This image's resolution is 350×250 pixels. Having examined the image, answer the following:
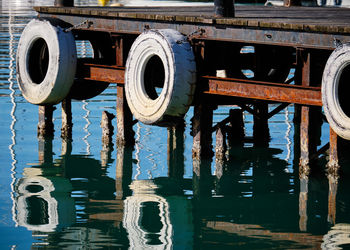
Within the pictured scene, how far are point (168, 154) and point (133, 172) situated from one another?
4.43 ft

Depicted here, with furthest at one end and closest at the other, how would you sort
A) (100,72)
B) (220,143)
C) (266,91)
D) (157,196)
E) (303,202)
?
1. (100,72)
2. (220,143)
3. (266,91)
4. (157,196)
5. (303,202)

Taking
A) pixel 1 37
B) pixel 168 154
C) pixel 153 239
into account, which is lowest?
pixel 153 239

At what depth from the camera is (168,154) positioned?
49.7 ft

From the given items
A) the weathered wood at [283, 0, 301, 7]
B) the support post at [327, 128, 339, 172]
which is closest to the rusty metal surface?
the support post at [327, 128, 339, 172]

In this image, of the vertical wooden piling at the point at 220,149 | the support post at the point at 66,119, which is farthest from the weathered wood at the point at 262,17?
the vertical wooden piling at the point at 220,149

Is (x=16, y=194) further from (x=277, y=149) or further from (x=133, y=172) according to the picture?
(x=277, y=149)

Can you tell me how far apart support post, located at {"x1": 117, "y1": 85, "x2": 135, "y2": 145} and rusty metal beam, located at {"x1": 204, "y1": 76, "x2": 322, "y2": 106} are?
79.4 inches

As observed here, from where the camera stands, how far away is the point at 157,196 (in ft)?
40.8

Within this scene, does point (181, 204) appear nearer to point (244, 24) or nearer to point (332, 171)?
point (332, 171)

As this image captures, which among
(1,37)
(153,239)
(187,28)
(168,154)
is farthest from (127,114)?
(1,37)

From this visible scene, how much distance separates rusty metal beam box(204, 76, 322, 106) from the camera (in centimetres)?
1209

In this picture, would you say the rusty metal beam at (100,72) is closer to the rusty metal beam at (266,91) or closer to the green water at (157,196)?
the green water at (157,196)

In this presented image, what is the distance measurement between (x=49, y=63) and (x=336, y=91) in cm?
522

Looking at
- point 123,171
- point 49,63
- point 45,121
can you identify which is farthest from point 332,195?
point 45,121
